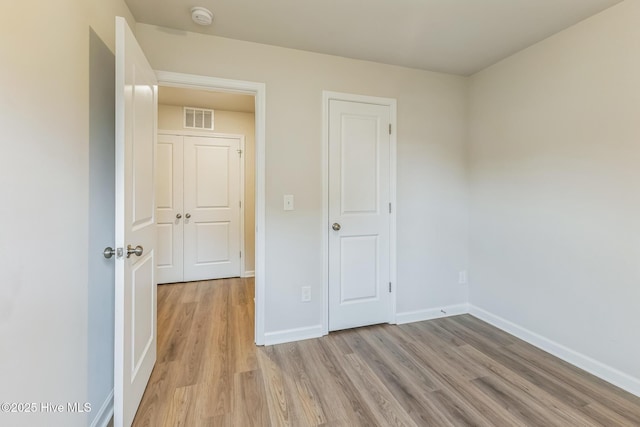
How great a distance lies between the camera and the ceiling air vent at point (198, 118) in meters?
3.83

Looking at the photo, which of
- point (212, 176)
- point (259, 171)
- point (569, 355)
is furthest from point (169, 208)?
point (569, 355)

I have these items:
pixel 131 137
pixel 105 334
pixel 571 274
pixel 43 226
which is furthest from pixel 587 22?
pixel 105 334

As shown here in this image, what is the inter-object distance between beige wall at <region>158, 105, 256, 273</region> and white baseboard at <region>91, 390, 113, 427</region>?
2655 millimetres

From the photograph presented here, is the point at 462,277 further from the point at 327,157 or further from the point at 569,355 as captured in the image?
the point at 327,157

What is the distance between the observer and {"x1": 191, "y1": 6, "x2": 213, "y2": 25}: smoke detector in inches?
71.6

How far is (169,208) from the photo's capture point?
3801 mm

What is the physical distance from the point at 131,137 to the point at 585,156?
286 cm

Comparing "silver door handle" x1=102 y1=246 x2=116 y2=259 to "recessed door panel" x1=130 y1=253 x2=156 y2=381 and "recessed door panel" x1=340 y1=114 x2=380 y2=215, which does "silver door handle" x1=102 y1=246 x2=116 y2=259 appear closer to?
"recessed door panel" x1=130 y1=253 x2=156 y2=381

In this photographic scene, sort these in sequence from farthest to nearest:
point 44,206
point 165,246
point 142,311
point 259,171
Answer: point 165,246, point 259,171, point 142,311, point 44,206

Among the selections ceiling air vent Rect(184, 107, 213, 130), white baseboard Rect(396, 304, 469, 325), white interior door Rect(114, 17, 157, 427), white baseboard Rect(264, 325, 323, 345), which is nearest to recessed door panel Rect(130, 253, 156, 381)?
white interior door Rect(114, 17, 157, 427)

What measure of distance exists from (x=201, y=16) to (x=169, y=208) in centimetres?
261

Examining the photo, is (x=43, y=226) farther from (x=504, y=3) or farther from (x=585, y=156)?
(x=585, y=156)

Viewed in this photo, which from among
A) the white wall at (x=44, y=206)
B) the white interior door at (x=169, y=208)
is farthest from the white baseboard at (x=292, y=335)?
the white interior door at (x=169, y=208)

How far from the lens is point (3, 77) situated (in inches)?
32.7
